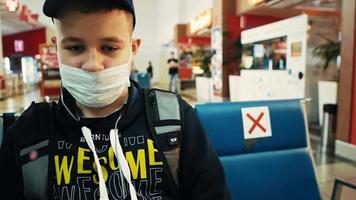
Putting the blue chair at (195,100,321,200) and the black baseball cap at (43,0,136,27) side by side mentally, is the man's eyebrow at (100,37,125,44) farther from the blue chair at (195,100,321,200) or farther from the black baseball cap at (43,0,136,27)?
the blue chair at (195,100,321,200)

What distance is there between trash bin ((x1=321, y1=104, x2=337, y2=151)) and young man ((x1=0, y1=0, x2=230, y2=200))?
3748mm

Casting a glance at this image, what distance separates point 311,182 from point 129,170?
891mm

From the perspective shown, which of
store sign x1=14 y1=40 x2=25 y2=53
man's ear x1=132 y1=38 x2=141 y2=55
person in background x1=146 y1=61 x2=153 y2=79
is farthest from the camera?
person in background x1=146 y1=61 x2=153 y2=79

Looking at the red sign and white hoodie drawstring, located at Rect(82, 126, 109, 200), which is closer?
white hoodie drawstring, located at Rect(82, 126, 109, 200)

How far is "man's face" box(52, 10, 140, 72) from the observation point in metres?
0.74

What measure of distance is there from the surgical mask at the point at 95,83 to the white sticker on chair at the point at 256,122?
633mm

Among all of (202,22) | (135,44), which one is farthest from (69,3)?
(202,22)

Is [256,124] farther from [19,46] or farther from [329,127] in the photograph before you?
[19,46]

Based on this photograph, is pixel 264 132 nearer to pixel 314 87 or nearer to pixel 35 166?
pixel 35 166

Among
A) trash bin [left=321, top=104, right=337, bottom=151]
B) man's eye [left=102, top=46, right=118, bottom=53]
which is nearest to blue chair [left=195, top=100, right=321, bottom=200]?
man's eye [left=102, top=46, right=118, bottom=53]

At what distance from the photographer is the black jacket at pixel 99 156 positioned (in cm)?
76

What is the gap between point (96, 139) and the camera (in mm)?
783

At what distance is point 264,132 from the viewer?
4.28 ft

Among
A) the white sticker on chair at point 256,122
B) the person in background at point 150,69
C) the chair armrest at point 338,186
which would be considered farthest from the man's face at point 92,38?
the person in background at point 150,69
